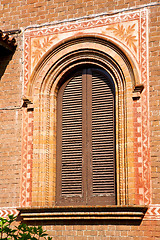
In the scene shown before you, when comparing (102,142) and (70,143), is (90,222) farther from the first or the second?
(70,143)

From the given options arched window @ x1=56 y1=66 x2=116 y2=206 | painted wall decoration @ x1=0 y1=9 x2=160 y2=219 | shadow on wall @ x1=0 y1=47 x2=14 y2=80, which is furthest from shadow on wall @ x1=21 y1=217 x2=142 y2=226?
shadow on wall @ x1=0 y1=47 x2=14 y2=80

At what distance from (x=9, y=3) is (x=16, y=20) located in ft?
1.65

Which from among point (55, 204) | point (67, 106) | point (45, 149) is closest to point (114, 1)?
point (67, 106)

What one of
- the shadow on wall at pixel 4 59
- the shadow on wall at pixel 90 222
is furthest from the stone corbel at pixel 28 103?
the shadow on wall at pixel 90 222

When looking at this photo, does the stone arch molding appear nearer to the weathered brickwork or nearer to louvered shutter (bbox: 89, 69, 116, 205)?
the weathered brickwork

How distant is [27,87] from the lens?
1056 centimetres

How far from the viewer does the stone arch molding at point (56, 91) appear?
9586 millimetres

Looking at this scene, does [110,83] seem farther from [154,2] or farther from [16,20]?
[16,20]

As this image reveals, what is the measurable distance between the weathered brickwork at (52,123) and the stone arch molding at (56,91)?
29 mm

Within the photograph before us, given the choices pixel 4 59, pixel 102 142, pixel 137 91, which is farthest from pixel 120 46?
pixel 4 59

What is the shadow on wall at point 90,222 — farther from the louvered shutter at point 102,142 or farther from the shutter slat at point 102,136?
the shutter slat at point 102,136

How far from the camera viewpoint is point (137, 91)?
31.7 feet

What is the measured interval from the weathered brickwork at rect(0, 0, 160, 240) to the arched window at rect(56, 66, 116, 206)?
0.89 feet

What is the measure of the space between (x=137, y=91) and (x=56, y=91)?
6.00 feet
